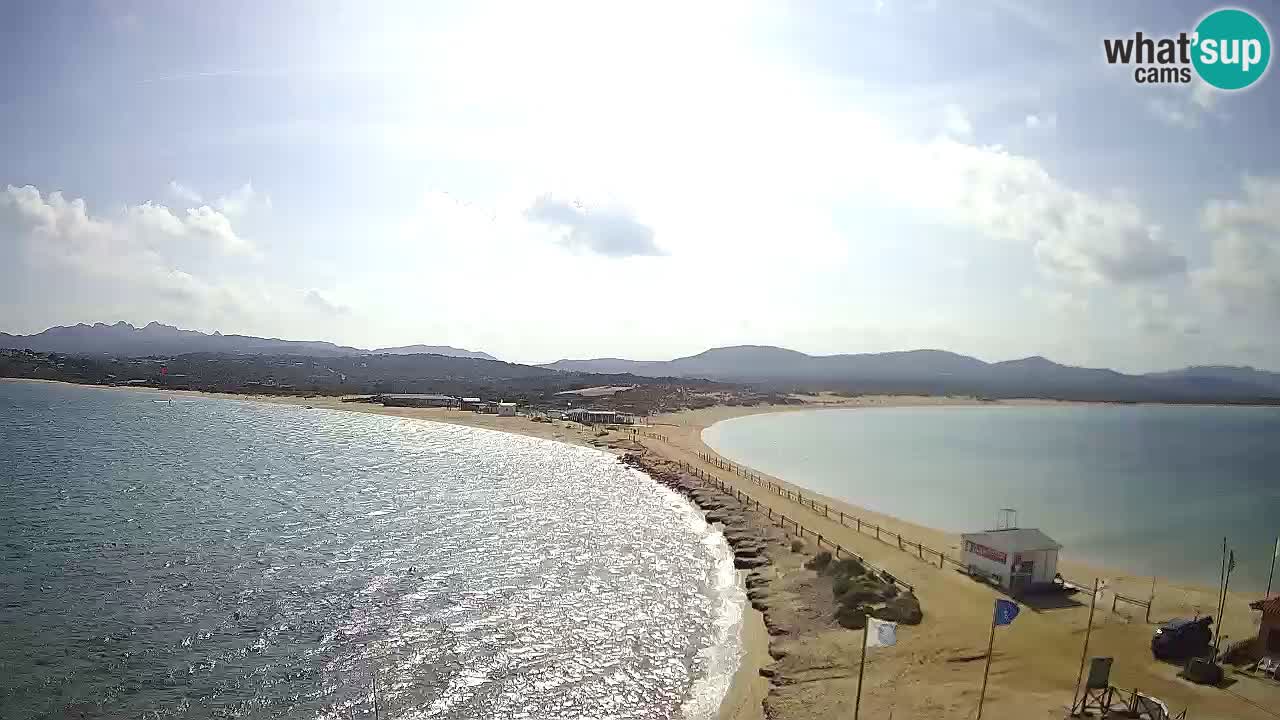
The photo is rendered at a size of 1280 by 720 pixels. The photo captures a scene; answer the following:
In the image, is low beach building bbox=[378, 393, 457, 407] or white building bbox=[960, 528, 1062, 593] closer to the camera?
white building bbox=[960, 528, 1062, 593]

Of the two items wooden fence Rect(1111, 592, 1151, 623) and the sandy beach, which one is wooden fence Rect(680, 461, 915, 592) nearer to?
the sandy beach

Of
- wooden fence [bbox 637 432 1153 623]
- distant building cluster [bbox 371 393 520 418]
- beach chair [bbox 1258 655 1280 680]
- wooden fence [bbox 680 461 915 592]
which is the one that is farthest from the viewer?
distant building cluster [bbox 371 393 520 418]

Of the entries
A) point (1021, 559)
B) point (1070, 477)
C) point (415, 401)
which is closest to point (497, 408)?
point (415, 401)

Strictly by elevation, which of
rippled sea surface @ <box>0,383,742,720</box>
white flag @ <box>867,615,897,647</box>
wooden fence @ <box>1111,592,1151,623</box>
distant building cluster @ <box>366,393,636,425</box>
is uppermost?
distant building cluster @ <box>366,393,636,425</box>

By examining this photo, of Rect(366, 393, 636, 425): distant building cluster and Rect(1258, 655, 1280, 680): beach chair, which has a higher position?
Rect(366, 393, 636, 425): distant building cluster

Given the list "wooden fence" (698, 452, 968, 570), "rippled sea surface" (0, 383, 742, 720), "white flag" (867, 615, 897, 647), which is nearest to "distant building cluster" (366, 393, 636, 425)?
"wooden fence" (698, 452, 968, 570)

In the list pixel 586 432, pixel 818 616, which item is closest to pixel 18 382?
pixel 586 432

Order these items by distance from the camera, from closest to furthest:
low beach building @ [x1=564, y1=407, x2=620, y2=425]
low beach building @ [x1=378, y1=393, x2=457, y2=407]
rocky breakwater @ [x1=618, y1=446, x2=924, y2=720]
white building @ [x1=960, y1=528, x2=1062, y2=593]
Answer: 1. rocky breakwater @ [x1=618, y1=446, x2=924, y2=720]
2. white building @ [x1=960, y1=528, x2=1062, y2=593]
3. low beach building @ [x1=564, y1=407, x2=620, y2=425]
4. low beach building @ [x1=378, y1=393, x2=457, y2=407]
